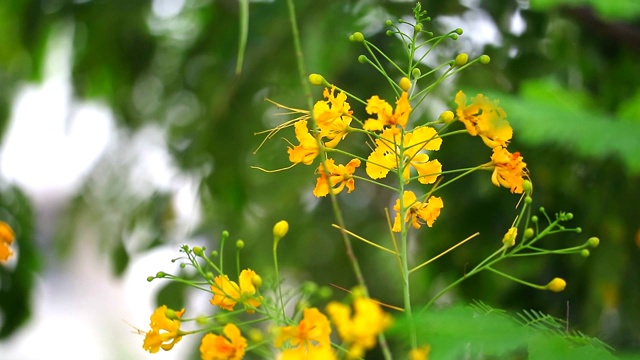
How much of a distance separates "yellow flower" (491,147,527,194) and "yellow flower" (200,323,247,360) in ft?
0.64

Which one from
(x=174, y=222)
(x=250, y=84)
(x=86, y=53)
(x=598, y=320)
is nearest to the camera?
(x=598, y=320)

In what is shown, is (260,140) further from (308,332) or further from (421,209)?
(308,332)

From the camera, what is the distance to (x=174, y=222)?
186cm

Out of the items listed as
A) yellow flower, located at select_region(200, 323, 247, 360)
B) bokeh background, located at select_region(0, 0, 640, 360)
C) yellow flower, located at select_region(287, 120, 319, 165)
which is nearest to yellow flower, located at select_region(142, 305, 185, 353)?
yellow flower, located at select_region(200, 323, 247, 360)

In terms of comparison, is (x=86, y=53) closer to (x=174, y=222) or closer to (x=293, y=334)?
(x=174, y=222)

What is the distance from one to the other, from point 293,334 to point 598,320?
1.15 meters

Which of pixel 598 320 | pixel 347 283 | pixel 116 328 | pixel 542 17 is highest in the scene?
pixel 542 17

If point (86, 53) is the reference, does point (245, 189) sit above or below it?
below

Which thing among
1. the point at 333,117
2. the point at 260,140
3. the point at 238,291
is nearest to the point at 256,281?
the point at 238,291

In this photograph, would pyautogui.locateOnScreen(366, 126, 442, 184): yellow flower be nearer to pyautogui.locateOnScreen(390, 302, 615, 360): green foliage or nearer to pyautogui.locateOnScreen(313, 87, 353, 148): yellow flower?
pyautogui.locateOnScreen(313, 87, 353, 148): yellow flower

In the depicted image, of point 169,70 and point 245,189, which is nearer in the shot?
point 245,189

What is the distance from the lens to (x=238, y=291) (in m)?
0.54

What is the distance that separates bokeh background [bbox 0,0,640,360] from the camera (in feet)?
4.92

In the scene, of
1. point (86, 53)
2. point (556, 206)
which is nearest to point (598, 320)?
point (556, 206)
